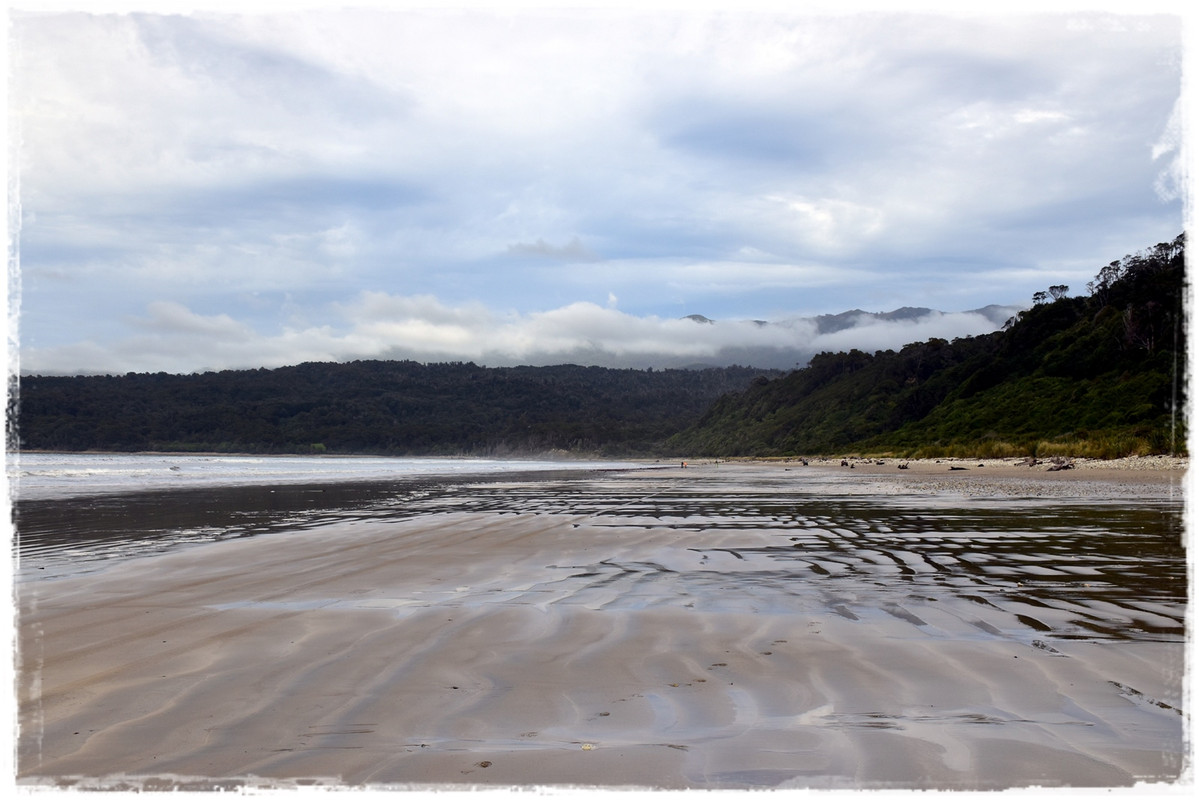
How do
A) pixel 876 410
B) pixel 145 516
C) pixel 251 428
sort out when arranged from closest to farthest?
pixel 145 516
pixel 876 410
pixel 251 428

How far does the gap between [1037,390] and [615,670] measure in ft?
236

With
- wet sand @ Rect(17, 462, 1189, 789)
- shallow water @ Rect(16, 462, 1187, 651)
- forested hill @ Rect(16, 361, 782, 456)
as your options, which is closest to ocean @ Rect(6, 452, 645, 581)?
shallow water @ Rect(16, 462, 1187, 651)

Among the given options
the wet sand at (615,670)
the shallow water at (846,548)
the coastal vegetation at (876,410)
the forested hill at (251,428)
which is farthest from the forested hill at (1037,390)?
the forested hill at (251,428)

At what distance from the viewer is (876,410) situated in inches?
4080

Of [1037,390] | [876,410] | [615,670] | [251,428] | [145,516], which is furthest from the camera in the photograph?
[251,428]

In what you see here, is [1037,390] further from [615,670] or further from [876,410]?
[615,670]

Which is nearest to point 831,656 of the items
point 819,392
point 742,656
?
point 742,656

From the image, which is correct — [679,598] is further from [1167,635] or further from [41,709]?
[41,709]

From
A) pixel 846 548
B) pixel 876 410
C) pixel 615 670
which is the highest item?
pixel 876 410

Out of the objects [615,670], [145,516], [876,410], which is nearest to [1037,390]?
[876,410]

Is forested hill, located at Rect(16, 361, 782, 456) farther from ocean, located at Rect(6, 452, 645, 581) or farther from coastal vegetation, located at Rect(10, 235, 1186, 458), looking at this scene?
ocean, located at Rect(6, 452, 645, 581)

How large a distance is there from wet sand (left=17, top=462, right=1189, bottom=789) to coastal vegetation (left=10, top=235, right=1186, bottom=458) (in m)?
8.50

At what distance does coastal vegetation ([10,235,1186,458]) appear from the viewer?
2109 inches

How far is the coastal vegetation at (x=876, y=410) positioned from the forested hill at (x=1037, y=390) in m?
0.19
